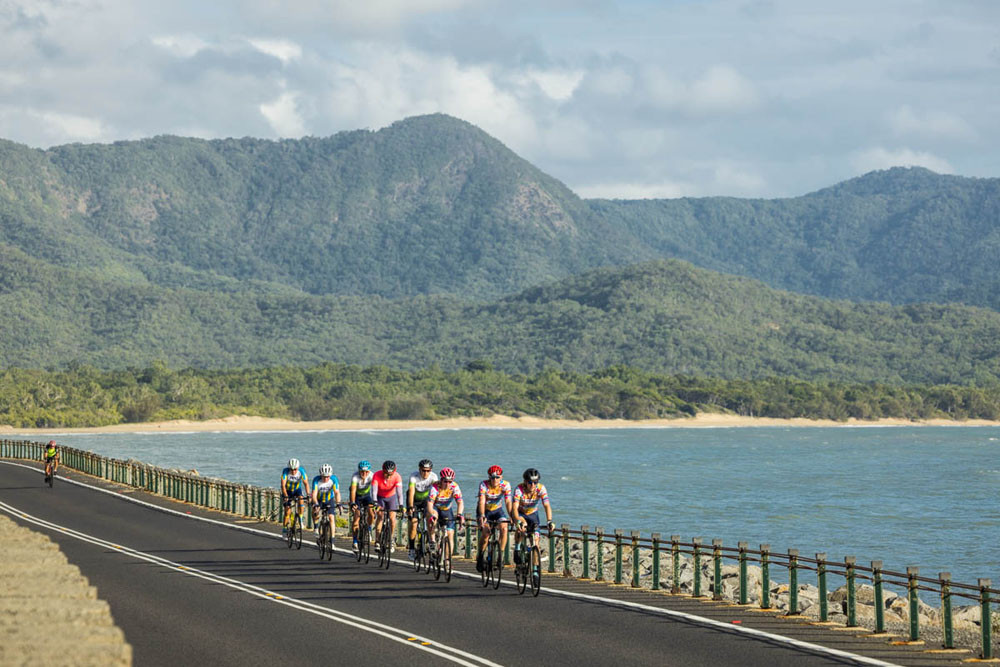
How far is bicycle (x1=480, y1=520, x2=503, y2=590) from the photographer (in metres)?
21.6

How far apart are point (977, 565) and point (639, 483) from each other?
40835 millimetres

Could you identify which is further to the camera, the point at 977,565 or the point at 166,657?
the point at 977,565

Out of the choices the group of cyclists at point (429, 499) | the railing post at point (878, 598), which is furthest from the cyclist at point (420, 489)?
the railing post at point (878, 598)

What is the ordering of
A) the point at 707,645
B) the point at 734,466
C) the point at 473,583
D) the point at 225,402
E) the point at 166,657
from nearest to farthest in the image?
1. the point at 166,657
2. the point at 707,645
3. the point at 473,583
4. the point at 734,466
5. the point at 225,402

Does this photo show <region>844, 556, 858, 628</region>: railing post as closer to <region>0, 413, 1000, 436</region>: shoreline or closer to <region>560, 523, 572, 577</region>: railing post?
<region>560, 523, 572, 577</region>: railing post

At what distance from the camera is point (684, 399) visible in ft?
649

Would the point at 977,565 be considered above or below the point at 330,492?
below

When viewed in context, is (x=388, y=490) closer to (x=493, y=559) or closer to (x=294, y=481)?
(x=493, y=559)

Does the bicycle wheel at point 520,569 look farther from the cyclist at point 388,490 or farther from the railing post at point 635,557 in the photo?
the cyclist at point 388,490

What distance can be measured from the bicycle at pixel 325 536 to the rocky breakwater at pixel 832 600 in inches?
182

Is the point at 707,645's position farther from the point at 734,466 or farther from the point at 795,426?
the point at 795,426

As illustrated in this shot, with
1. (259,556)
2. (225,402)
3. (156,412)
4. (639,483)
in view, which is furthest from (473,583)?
(225,402)

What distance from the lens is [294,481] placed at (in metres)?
28.1

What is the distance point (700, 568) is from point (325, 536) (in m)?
8.31
